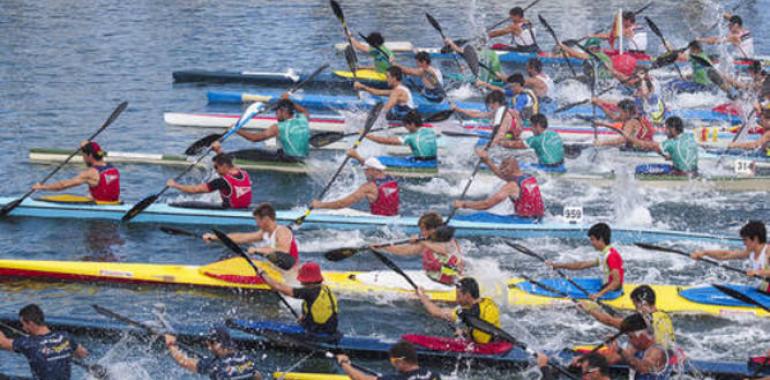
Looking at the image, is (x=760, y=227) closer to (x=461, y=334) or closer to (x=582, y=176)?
(x=461, y=334)

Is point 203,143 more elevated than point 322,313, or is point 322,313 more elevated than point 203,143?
point 203,143

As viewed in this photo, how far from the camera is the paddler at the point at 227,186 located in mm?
18406

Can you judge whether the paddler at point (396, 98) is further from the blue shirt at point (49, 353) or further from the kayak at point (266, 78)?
the blue shirt at point (49, 353)

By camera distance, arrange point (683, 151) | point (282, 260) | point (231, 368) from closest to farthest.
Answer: point (231, 368), point (282, 260), point (683, 151)

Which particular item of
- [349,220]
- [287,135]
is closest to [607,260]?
[349,220]

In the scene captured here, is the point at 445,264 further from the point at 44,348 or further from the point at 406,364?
the point at 44,348

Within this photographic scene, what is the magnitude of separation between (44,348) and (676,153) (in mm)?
11841

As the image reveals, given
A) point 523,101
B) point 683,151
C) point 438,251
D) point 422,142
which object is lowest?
point 438,251

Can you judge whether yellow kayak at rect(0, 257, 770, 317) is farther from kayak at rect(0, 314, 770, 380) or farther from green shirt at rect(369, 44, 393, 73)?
green shirt at rect(369, 44, 393, 73)

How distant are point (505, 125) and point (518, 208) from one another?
367cm

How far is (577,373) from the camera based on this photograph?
1298 cm

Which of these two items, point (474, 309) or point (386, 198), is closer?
point (474, 309)

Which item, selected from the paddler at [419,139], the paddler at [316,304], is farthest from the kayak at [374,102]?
the paddler at [316,304]

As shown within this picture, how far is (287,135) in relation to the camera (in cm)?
2198
